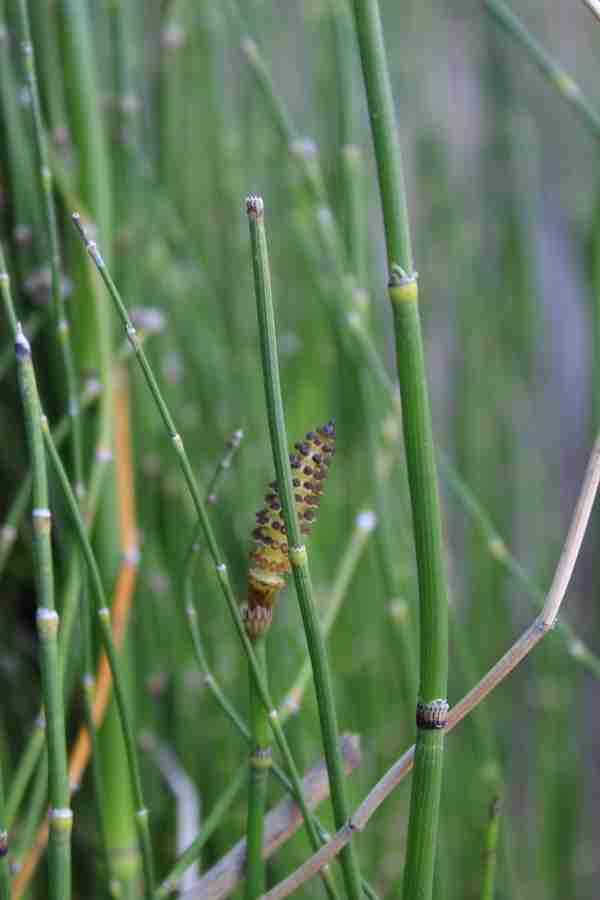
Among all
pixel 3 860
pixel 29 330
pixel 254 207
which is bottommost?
pixel 3 860

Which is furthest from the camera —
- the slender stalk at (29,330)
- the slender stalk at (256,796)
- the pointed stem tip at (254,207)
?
the slender stalk at (29,330)

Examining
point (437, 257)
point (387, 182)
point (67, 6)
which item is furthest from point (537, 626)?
point (437, 257)

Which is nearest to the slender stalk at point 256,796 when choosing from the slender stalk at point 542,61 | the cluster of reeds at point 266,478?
the cluster of reeds at point 266,478

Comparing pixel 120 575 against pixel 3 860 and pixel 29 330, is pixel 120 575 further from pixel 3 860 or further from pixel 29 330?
pixel 3 860

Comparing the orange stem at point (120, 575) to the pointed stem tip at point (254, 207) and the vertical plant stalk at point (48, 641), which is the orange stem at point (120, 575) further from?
the pointed stem tip at point (254, 207)

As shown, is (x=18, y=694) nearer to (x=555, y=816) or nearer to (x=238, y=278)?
(x=238, y=278)

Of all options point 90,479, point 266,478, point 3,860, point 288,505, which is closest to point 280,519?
point 288,505

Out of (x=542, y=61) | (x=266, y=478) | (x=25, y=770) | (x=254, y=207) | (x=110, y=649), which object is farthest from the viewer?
(x=266, y=478)

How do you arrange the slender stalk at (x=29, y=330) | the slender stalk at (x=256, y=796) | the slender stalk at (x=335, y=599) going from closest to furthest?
1. the slender stalk at (x=256, y=796)
2. the slender stalk at (x=335, y=599)
3. the slender stalk at (x=29, y=330)
